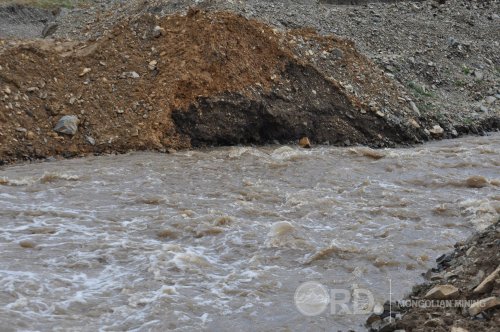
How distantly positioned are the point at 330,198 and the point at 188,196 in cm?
199

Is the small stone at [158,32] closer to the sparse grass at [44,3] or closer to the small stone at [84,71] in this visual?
the small stone at [84,71]

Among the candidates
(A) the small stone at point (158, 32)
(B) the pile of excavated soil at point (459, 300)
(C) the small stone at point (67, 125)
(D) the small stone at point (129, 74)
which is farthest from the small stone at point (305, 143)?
(B) the pile of excavated soil at point (459, 300)

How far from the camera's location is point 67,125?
11.4 m

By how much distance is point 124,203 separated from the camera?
898 centimetres

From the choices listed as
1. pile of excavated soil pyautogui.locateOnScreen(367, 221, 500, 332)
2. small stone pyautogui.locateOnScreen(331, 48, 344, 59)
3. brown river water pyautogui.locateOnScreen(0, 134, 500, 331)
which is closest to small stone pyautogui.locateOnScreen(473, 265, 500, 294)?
pile of excavated soil pyautogui.locateOnScreen(367, 221, 500, 332)

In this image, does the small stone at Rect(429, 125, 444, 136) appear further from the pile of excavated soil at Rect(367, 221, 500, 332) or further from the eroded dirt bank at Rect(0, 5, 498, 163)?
the pile of excavated soil at Rect(367, 221, 500, 332)

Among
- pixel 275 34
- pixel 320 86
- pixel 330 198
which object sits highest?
pixel 275 34

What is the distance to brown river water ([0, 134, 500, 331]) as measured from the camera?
611 cm

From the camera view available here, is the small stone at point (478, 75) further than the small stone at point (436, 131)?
Yes

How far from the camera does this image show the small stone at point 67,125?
11422 millimetres

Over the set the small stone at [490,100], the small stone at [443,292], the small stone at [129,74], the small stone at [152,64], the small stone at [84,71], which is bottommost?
the small stone at [490,100]

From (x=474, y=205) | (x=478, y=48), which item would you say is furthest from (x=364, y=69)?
(x=474, y=205)

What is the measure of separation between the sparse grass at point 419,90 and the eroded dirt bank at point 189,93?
82 centimetres

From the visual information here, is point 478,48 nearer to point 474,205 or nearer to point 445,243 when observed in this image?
point 474,205
